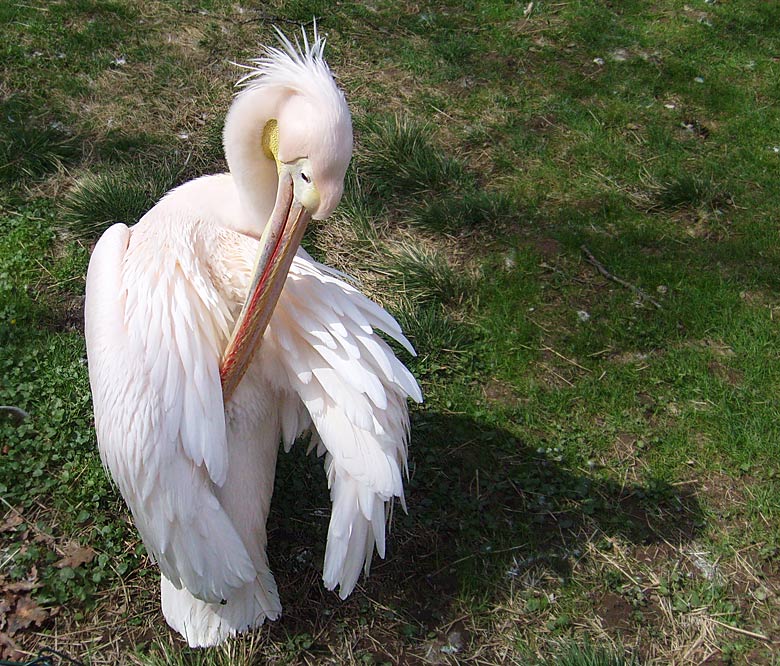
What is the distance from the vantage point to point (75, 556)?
8.98 ft

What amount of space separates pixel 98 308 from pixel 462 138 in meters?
2.91

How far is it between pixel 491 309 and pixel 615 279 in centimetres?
70

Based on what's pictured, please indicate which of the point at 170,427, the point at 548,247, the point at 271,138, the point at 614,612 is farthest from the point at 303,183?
the point at 548,247

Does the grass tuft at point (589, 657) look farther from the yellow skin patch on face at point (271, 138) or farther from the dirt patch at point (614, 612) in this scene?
the yellow skin patch on face at point (271, 138)

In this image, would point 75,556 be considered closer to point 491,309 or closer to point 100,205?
point 100,205

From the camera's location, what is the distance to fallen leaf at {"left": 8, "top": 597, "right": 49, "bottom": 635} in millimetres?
2537

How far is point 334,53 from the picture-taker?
5.13m

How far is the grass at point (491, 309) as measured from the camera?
270 centimetres

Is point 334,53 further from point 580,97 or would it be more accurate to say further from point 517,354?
point 517,354

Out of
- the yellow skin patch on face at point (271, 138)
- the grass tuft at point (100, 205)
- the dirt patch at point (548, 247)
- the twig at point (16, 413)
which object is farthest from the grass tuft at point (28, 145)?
the dirt patch at point (548, 247)

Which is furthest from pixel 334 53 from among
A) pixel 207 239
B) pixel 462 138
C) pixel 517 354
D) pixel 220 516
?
pixel 220 516

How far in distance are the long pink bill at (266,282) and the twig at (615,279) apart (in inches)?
84.2

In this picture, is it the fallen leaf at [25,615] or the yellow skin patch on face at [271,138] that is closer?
the yellow skin patch on face at [271,138]

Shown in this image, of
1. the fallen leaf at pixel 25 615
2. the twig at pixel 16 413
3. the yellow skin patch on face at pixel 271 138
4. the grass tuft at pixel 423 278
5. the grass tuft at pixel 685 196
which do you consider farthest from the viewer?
the grass tuft at pixel 685 196
